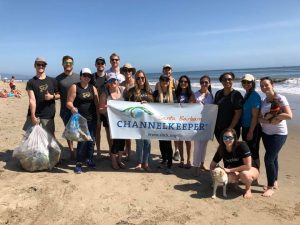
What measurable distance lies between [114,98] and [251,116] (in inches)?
95.6

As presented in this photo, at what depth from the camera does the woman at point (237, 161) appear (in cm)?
503

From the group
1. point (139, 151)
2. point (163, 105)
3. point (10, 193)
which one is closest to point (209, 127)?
point (163, 105)

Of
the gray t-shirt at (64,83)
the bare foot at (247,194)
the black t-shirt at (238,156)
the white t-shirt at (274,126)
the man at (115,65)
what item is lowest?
the bare foot at (247,194)

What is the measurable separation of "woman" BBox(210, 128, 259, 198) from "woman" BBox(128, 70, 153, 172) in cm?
159

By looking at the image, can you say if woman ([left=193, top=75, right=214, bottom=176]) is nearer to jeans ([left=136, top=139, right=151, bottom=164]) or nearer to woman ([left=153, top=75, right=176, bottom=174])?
woman ([left=153, top=75, right=176, bottom=174])

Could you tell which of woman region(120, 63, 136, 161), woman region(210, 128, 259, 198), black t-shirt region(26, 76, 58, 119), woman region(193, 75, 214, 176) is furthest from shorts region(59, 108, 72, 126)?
woman region(210, 128, 259, 198)

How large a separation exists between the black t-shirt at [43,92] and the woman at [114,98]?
946 millimetres

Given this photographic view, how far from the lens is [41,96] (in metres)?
5.96

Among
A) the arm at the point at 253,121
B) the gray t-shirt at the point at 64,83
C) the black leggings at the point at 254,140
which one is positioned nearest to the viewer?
the arm at the point at 253,121

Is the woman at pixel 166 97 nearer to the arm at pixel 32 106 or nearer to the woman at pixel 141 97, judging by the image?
Result: the woman at pixel 141 97

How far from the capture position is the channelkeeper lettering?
612 centimetres

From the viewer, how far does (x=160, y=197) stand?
5.00 meters

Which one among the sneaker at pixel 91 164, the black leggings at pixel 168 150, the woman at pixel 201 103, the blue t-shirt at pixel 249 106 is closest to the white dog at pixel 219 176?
the blue t-shirt at pixel 249 106

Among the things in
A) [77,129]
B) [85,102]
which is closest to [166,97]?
[85,102]
